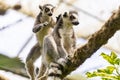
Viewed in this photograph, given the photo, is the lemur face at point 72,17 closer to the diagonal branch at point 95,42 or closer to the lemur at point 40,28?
the lemur at point 40,28

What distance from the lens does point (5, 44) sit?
8945mm

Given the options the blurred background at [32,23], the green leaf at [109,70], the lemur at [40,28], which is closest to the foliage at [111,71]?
the green leaf at [109,70]

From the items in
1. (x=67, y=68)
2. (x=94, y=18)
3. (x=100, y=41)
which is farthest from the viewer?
(x=94, y=18)

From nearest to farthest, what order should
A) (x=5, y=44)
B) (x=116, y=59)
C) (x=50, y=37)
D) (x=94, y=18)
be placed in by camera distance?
(x=116, y=59) < (x=50, y=37) < (x=94, y=18) < (x=5, y=44)

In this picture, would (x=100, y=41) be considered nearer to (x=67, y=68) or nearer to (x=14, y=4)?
(x=67, y=68)

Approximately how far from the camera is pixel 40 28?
5500 mm

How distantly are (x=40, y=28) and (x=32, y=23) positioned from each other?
263cm

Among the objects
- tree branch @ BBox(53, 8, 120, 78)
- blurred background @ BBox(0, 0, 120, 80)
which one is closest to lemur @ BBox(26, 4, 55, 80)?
blurred background @ BBox(0, 0, 120, 80)

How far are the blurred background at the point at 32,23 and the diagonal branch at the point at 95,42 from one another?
3.12 meters

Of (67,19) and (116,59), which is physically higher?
(67,19)

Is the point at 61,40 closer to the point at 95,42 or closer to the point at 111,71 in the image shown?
the point at 95,42

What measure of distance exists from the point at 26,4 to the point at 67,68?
425cm

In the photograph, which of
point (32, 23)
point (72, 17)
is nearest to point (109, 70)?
point (72, 17)

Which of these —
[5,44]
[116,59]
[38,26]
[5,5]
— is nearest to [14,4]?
[5,5]
